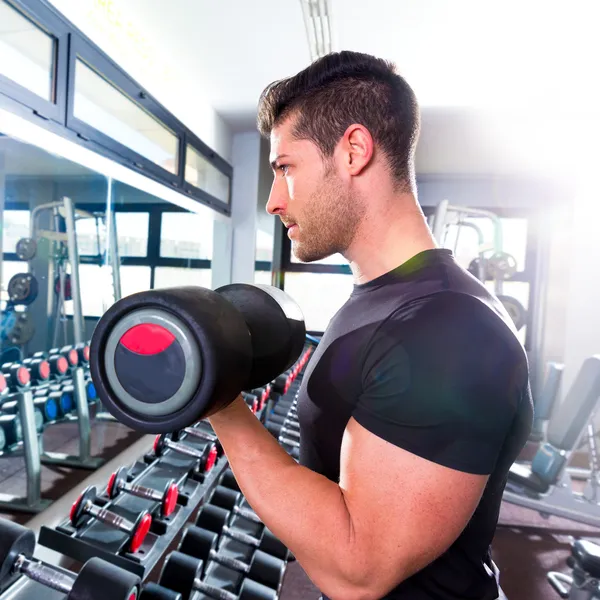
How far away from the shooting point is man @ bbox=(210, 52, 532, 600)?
446mm

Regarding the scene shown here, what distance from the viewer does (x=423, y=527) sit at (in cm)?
45

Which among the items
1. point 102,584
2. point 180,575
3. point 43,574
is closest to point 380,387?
point 102,584

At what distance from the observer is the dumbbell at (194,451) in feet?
6.18

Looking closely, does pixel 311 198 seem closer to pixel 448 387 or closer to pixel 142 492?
pixel 448 387

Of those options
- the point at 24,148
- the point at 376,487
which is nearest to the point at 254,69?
the point at 24,148

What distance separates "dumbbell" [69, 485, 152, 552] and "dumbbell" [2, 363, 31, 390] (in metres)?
1.00

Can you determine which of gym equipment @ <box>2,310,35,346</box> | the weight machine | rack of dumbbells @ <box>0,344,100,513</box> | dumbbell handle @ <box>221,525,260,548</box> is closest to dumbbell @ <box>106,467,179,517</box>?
dumbbell handle @ <box>221,525,260,548</box>

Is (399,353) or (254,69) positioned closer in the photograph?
(399,353)

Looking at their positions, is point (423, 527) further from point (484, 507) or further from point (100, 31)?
point (100, 31)

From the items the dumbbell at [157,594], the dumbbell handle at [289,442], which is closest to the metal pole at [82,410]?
the dumbbell handle at [289,442]

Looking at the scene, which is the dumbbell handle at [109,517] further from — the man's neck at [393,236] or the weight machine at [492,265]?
the weight machine at [492,265]

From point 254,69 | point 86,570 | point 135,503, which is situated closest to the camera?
point 86,570

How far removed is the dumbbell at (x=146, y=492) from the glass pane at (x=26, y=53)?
132 cm

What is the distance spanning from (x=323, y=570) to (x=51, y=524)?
1998mm
